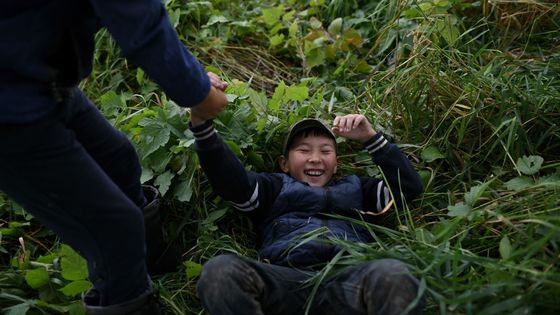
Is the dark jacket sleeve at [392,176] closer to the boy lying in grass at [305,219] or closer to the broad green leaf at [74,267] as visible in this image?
the boy lying in grass at [305,219]

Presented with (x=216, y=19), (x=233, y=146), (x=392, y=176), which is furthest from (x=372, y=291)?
(x=216, y=19)

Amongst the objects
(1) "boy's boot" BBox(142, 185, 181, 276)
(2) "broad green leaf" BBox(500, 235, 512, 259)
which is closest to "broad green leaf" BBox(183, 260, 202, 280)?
(1) "boy's boot" BBox(142, 185, 181, 276)

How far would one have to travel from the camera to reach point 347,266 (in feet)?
6.91

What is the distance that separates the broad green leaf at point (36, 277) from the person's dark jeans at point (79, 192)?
45 cm

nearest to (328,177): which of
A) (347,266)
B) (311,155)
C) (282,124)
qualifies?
(311,155)

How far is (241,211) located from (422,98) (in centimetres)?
95

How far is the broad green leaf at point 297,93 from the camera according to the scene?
287 cm

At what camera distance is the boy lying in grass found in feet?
6.39

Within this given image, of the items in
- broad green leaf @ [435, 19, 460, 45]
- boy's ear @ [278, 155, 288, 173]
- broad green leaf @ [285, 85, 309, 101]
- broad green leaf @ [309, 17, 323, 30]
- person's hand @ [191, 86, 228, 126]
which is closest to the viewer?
person's hand @ [191, 86, 228, 126]

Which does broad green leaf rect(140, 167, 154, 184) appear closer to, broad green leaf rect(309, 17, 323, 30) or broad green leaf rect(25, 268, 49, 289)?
broad green leaf rect(25, 268, 49, 289)

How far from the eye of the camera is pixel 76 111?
1.91 meters

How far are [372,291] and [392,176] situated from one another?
0.64 metres

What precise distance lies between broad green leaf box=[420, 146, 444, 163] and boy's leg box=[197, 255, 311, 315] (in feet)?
2.75

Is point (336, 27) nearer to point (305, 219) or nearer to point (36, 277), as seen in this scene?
point (305, 219)
